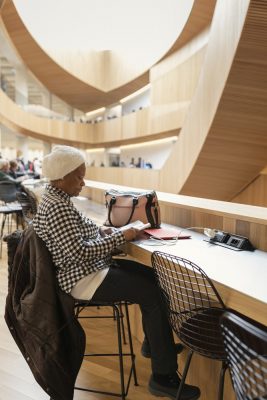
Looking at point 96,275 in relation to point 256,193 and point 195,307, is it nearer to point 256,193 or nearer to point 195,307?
point 195,307

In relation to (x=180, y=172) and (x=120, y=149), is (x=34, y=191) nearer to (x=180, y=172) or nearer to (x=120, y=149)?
(x=180, y=172)

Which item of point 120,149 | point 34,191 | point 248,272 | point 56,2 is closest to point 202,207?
point 248,272

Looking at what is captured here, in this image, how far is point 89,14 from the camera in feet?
30.5

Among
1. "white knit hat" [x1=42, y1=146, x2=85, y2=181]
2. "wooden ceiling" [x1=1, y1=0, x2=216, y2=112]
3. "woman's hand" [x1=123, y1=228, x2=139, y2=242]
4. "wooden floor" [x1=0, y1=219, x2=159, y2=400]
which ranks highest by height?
"wooden ceiling" [x1=1, y1=0, x2=216, y2=112]

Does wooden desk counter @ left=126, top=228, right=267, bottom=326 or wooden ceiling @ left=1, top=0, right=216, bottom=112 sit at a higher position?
wooden ceiling @ left=1, top=0, right=216, bottom=112

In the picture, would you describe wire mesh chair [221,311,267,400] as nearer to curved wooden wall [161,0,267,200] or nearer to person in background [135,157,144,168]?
curved wooden wall [161,0,267,200]

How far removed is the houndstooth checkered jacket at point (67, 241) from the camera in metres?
1.76

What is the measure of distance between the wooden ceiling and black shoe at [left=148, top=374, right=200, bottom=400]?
Result: 796cm

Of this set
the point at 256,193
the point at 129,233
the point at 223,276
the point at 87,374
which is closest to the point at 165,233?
the point at 129,233

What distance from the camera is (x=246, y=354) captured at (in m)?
0.95

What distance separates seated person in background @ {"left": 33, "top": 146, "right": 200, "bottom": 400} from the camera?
5.94 ft

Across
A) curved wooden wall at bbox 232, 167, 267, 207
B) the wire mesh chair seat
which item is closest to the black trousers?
the wire mesh chair seat

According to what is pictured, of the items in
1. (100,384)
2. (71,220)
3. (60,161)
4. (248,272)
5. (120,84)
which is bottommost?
(100,384)

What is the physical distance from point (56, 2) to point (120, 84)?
6.09 meters
